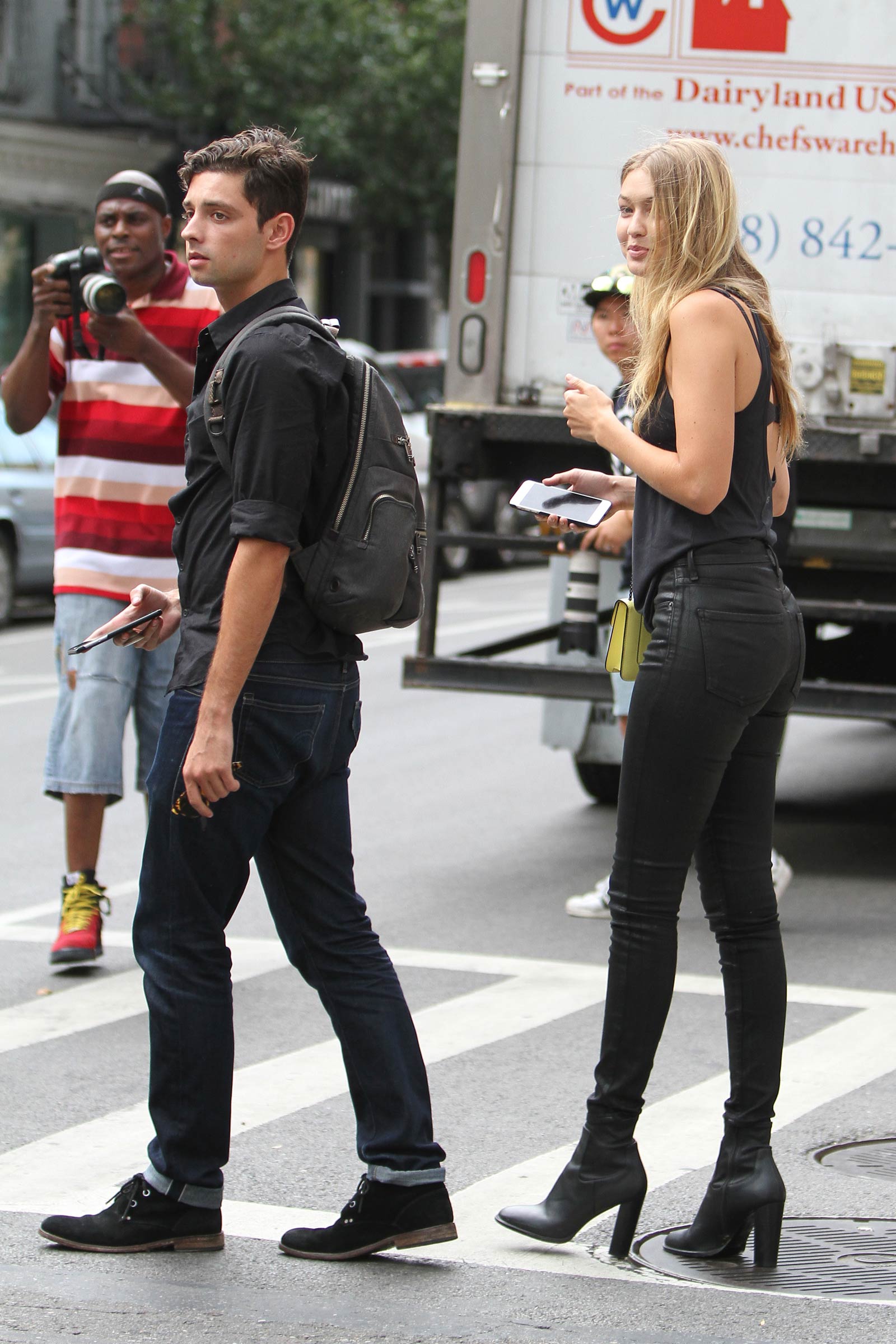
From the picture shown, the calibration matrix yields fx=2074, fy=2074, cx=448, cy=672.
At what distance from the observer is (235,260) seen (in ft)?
12.0

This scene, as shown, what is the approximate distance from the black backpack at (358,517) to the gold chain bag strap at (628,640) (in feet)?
1.37

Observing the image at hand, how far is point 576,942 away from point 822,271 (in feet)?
8.29

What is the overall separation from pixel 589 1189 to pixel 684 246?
166 centimetres

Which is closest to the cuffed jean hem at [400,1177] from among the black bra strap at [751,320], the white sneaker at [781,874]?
the black bra strap at [751,320]

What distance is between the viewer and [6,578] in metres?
16.2

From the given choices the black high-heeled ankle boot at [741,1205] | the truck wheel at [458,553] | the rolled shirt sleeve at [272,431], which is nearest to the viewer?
the rolled shirt sleeve at [272,431]

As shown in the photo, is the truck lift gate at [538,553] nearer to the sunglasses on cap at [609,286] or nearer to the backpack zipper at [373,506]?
the sunglasses on cap at [609,286]

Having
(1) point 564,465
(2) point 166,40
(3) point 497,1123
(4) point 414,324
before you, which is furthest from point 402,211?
(3) point 497,1123

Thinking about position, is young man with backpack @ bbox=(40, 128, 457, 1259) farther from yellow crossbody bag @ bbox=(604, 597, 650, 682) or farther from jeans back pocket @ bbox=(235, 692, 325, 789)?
yellow crossbody bag @ bbox=(604, 597, 650, 682)

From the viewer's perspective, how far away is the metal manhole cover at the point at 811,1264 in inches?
145

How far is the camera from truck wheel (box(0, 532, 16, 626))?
16.1 metres

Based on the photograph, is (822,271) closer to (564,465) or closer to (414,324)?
(564,465)

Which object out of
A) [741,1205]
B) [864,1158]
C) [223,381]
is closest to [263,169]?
[223,381]

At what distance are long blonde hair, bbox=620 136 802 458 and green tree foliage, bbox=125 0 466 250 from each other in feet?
89.6
